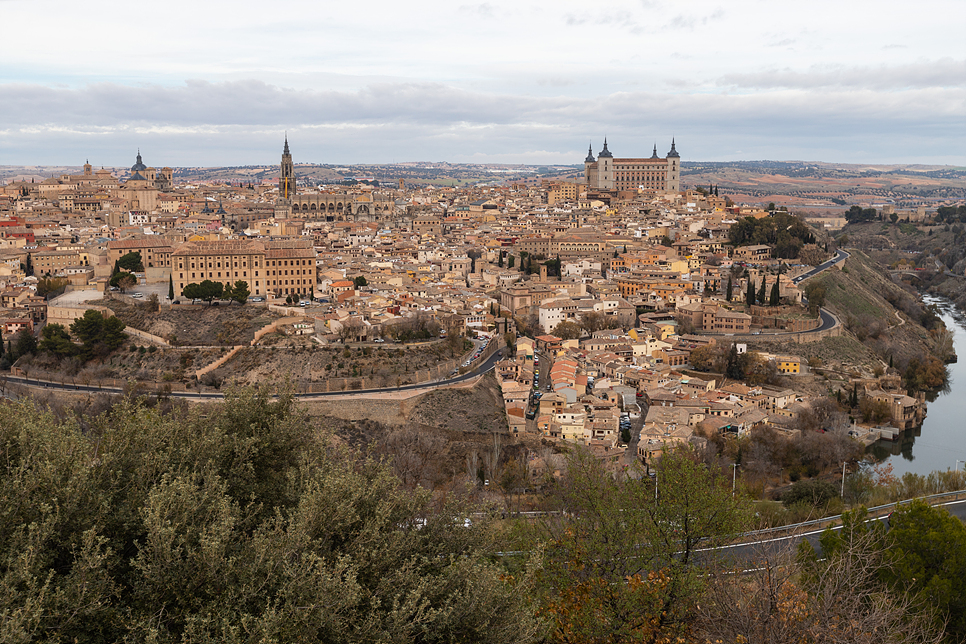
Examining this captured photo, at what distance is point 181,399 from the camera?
63.4 ft

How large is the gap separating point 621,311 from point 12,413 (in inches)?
986

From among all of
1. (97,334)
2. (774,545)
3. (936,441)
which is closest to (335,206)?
(97,334)

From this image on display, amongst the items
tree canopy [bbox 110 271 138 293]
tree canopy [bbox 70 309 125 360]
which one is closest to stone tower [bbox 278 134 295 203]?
tree canopy [bbox 110 271 138 293]

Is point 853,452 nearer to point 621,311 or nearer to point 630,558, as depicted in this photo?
point 621,311

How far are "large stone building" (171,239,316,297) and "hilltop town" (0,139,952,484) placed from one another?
0.06 meters

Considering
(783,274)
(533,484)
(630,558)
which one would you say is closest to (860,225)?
(783,274)

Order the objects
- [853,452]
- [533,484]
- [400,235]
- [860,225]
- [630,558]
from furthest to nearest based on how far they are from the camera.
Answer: [860,225], [400,235], [853,452], [533,484], [630,558]

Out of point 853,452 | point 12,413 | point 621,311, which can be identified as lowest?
point 853,452

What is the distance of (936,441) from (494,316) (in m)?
12.9

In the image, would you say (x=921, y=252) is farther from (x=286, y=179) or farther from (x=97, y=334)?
(x=97, y=334)

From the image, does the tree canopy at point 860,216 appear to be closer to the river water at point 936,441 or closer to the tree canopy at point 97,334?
the river water at point 936,441

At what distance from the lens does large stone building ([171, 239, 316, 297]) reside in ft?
88.7

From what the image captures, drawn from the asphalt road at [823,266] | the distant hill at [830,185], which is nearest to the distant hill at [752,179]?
the distant hill at [830,185]

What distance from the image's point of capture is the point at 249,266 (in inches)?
1088
